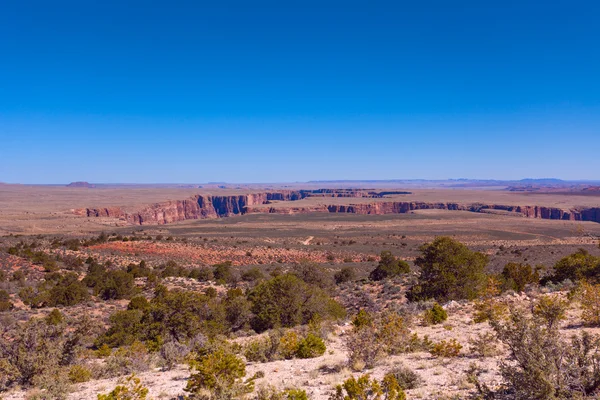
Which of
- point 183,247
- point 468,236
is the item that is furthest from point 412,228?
point 183,247

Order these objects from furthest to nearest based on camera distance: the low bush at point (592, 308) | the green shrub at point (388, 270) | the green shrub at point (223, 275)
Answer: the green shrub at point (223, 275) → the green shrub at point (388, 270) → the low bush at point (592, 308)

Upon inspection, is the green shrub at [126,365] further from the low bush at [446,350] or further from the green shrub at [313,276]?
the green shrub at [313,276]

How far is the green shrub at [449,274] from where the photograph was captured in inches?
746

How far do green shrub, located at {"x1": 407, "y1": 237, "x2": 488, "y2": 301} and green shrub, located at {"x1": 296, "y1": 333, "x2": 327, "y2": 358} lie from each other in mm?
10866

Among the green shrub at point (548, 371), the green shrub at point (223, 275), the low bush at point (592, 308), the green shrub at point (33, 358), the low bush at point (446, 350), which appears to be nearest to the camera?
the green shrub at point (548, 371)

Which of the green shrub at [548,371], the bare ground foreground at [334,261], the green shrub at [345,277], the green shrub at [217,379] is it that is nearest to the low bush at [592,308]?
the bare ground foreground at [334,261]

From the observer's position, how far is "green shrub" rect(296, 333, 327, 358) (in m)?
10.1

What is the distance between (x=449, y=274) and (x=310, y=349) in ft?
38.0

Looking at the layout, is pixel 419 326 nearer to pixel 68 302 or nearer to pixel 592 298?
pixel 592 298

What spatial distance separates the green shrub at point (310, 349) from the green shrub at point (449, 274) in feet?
35.6

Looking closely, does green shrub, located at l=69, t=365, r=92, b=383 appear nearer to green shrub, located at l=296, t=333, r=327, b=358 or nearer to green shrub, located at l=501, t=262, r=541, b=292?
green shrub, located at l=296, t=333, r=327, b=358

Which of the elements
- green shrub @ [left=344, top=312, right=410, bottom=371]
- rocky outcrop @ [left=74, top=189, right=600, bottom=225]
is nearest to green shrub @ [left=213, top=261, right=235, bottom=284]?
green shrub @ [left=344, top=312, right=410, bottom=371]

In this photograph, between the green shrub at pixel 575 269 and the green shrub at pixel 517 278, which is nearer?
the green shrub at pixel 517 278

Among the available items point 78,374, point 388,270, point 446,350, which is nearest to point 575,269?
point 388,270
